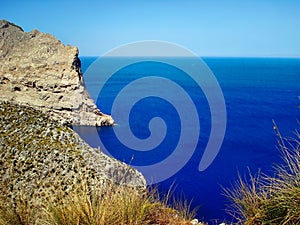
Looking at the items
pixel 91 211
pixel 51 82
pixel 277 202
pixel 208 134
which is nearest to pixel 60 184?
pixel 91 211

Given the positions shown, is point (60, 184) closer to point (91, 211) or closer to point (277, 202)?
point (91, 211)

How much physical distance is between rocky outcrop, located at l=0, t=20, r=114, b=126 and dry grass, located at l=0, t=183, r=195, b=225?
57.9 m

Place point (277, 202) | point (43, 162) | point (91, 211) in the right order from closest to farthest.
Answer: point (91, 211), point (277, 202), point (43, 162)

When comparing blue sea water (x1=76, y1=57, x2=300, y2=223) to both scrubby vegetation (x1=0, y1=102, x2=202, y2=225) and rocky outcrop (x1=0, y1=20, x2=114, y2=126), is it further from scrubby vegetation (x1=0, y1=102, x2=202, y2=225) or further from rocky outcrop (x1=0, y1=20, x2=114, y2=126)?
scrubby vegetation (x1=0, y1=102, x2=202, y2=225)

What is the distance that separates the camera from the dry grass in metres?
3.79

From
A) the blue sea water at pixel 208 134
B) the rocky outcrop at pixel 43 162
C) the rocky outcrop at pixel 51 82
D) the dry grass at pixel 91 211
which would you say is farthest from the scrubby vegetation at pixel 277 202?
the rocky outcrop at pixel 51 82

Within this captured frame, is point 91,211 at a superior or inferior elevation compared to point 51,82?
inferior

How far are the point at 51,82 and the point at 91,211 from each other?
61492 mm

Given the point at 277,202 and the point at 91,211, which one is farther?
the point at 277,202

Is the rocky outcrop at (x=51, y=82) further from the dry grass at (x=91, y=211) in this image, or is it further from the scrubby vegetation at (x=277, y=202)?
the scrubby vegetation at (x=277, y=202)

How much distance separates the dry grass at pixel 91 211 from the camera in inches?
149

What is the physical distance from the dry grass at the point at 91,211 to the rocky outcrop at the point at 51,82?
190 feet

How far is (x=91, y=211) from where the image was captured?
3744mm

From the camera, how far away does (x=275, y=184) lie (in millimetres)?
4281
